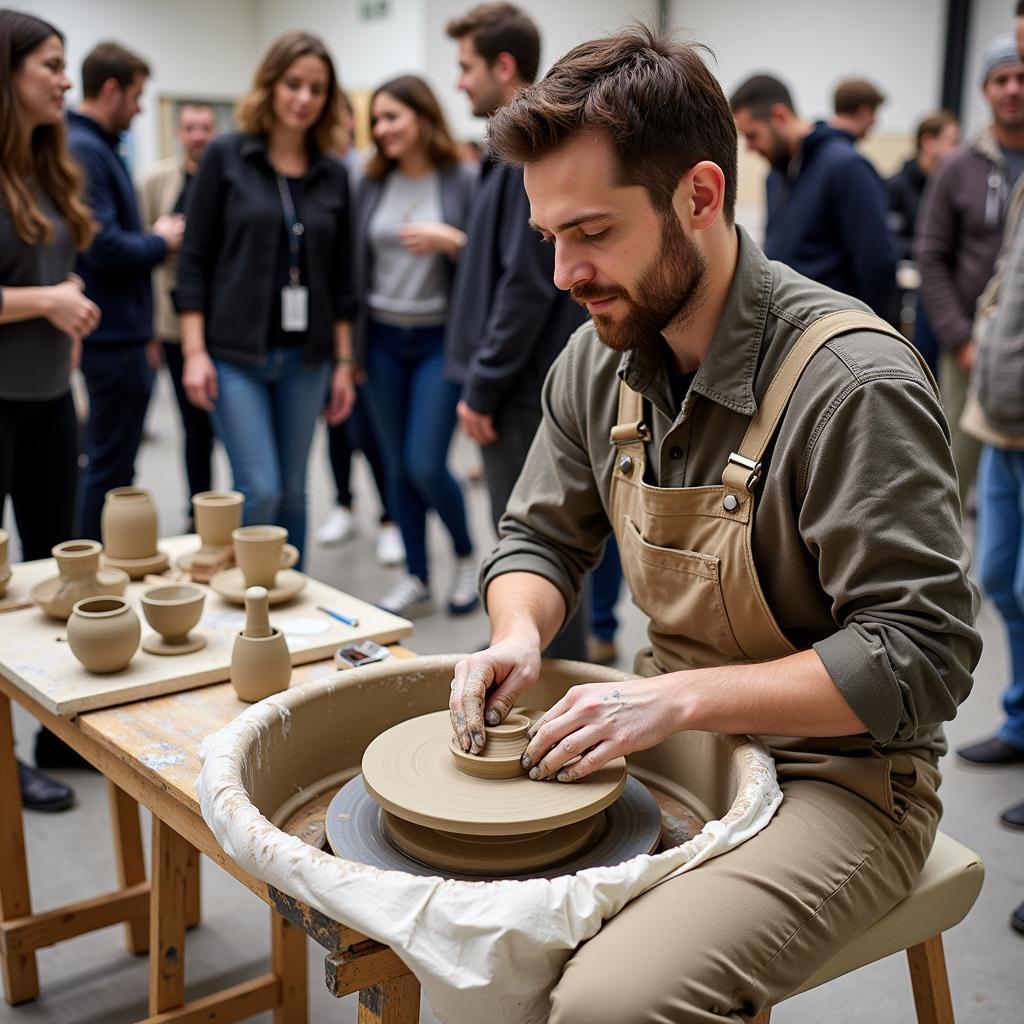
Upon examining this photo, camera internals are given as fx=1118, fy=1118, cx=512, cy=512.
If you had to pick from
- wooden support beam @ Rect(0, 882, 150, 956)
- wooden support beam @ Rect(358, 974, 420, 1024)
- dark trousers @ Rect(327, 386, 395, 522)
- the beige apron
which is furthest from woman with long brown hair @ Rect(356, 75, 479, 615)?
wooden support beam @ Rect(358, 974, 420, 1024)

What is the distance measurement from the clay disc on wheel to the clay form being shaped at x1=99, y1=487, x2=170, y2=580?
93 cm

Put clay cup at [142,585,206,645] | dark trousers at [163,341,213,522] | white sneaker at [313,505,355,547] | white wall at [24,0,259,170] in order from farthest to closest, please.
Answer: white wall at [24,0,259,170] → white sneaker at [313,505,355,547] → dark trousers at [163,341,213,522] → clay cup at [142,585,206,645]

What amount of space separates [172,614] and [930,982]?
1.23 meters

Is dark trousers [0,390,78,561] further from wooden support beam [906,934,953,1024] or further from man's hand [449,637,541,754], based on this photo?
wooden support beam [906,934,953,1024]

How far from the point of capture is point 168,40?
10.7m

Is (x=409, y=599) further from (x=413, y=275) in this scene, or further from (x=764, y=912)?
(x=764, y=912)

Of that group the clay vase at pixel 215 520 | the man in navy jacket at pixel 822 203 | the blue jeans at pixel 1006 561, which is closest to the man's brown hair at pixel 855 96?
the man in navy jacket at pixel 822 203

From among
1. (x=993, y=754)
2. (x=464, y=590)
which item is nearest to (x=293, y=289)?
(x=464, y=590)

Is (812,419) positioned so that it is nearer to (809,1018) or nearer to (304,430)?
(809,1018)

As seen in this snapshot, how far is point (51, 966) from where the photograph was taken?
208 cm

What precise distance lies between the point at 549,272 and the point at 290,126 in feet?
3.31

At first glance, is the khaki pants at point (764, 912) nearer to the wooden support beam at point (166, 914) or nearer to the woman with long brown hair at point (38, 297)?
the wooden support beam at point (166, 914)

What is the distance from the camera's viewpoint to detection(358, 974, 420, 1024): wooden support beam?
1147mm

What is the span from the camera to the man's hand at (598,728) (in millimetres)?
1282
